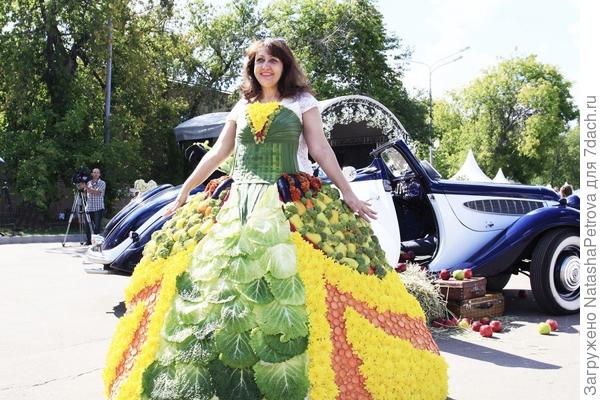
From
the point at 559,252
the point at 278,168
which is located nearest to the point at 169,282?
the point at 278,168

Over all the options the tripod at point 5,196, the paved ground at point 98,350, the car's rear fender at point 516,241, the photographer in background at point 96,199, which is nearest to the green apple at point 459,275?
the car's rear fender at point 516,241

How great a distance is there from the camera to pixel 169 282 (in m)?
2.91

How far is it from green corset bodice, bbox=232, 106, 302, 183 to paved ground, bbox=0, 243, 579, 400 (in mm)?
1790

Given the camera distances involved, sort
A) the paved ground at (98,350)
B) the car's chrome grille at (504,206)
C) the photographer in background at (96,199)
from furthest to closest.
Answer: the photographer in background at (96,199)
the car's chrome grille at (504,206)
the paved ground at (98,350)

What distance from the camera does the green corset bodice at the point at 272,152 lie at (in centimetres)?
312

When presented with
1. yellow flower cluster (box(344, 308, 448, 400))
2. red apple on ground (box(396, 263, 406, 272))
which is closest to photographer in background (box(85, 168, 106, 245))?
red apple on ground (box(396, 263, 406, 272))

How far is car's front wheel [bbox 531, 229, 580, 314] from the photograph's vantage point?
6133mm

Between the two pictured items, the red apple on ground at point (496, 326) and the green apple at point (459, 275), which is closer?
the red apple on ground at point (496, 326)

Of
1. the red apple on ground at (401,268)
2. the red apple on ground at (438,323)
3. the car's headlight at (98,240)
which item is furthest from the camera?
the car's headlight at (98,240)

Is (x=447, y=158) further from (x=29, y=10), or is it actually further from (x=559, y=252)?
(x=559, y=252)

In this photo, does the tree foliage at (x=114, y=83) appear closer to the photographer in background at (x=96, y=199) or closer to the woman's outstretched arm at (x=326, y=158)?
the photographer in background at (x=96, y=199)

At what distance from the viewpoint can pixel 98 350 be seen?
198 inches

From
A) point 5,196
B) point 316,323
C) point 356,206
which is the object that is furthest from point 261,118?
point 5,196

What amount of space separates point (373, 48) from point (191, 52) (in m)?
8.21
